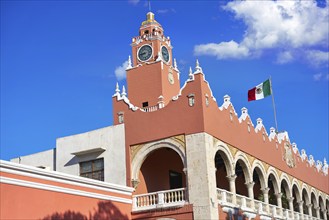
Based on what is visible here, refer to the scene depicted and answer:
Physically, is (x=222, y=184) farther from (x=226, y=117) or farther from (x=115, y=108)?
(x=115, y=108)

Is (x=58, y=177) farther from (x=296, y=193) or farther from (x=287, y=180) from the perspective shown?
(x=296, y=193)

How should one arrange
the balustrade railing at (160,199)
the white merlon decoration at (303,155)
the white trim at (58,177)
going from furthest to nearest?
the white merlon decoration at (303,155), the balustrade railing at (160,199), the white trim at (58,177)

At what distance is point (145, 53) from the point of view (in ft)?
100

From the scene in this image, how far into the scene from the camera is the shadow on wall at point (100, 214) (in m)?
19.1

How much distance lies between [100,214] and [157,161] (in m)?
5.71

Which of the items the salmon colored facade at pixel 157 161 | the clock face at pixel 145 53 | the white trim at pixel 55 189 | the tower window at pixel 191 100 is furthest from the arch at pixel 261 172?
the clock face at pixel 145 53

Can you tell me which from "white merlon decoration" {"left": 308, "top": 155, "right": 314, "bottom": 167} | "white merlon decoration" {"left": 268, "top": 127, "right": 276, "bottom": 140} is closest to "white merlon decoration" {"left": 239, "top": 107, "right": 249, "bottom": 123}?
"white merlon decoration" {"left": 268, "top": 127, "right": 276, "bottom": 140}

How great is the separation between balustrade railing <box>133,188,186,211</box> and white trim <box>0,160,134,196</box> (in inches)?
22.6

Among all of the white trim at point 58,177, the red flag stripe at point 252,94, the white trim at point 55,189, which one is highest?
the red flag stripe at point 252,94

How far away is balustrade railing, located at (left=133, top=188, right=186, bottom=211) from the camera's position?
22.7 m

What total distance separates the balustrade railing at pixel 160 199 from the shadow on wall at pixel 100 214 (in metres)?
0.89

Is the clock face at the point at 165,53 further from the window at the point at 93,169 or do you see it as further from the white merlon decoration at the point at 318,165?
the white merlon decoration at the point at 318,165

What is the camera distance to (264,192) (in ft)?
91.5

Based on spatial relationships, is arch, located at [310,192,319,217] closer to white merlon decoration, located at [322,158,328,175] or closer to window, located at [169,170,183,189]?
white merlon decoration, located at [322,158,328,175]
